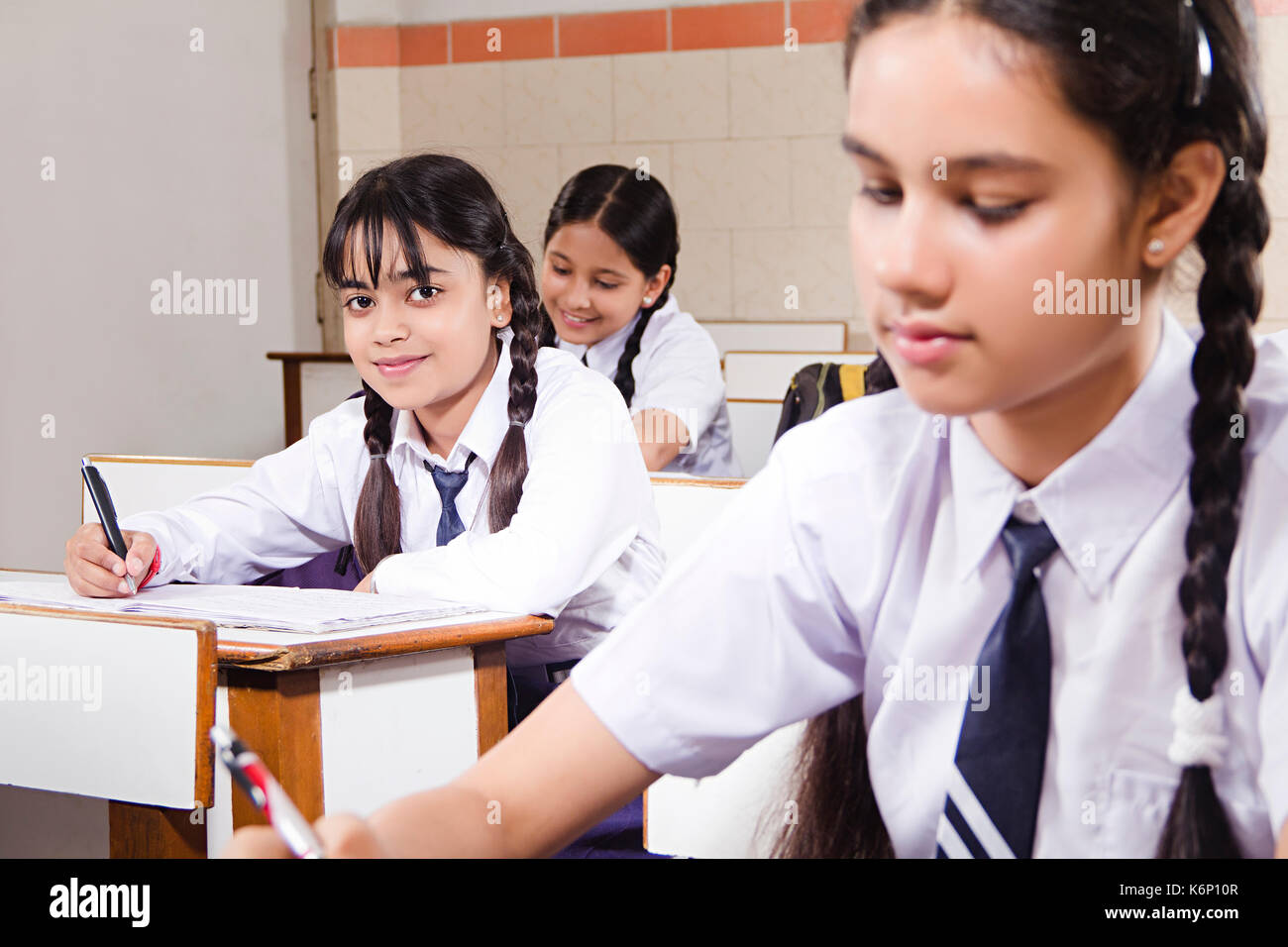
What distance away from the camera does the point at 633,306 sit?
3504 mm

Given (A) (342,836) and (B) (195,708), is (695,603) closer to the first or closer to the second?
(A) (342,836)

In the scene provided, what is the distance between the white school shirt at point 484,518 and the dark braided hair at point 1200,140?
1.00 metres

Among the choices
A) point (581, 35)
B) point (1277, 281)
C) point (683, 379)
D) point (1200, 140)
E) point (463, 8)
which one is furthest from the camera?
point (463, 8)

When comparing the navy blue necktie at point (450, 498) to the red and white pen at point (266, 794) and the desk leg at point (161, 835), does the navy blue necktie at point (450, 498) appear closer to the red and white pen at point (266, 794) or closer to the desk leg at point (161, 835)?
the desk leg at point (161, 835)

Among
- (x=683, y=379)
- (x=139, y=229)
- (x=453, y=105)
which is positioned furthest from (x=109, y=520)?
(x=453, y=105)

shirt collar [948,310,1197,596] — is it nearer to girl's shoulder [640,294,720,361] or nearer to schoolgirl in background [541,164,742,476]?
schoolgirl in background [541,164,742,476]

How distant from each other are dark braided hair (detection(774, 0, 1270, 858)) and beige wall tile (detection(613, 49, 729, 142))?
5.69 meters

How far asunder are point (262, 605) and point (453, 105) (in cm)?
548

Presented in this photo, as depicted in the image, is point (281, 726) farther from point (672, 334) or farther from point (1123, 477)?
point (672, 334)

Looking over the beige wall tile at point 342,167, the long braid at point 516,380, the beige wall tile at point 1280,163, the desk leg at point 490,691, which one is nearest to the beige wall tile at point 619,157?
the beige wall tile at point 342,167

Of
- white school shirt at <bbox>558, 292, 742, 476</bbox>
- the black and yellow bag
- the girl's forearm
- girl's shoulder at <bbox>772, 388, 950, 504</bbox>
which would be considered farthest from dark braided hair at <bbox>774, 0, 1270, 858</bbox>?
white school shirt at <bbox>558, 292, 742, 476</bbox>

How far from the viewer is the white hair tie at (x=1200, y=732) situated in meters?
0.77

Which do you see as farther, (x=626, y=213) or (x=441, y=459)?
(x=626, y=213)

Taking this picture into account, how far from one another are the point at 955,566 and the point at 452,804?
0.34m
